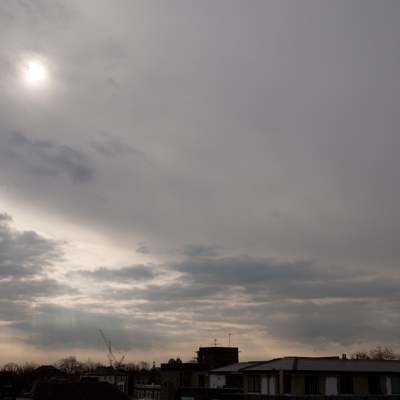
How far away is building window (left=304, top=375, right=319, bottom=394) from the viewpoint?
59559 mm

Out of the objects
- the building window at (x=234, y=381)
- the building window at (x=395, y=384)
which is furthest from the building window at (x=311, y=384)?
the building window at (x=234, y=381)

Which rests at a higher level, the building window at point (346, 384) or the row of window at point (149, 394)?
the building window at point (346, 384)

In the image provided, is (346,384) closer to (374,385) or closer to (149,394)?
(374,385)

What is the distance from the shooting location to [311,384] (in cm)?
5988

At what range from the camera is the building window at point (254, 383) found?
211 feet

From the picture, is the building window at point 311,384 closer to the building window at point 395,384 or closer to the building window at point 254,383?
the building window at point 254,383

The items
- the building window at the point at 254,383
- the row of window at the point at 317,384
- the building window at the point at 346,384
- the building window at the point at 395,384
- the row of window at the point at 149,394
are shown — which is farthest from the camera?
the row of window at the point at 149,394

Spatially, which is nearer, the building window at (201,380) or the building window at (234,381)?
→ the building window at (234,381)

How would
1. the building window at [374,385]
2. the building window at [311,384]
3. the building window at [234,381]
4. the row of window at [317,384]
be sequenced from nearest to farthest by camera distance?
the building window at [311,384] → the row of window at [317,384] → the building window at [374,385] → the building window at [234,381]

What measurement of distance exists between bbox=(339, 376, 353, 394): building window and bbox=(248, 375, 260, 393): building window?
9.58 metres

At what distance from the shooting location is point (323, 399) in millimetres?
56250

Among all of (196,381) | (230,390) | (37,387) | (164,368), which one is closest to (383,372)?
(230,390)

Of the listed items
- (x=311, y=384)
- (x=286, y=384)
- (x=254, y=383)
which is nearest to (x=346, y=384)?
(x=311, y=384)

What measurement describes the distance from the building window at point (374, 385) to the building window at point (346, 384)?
8.30 ft
